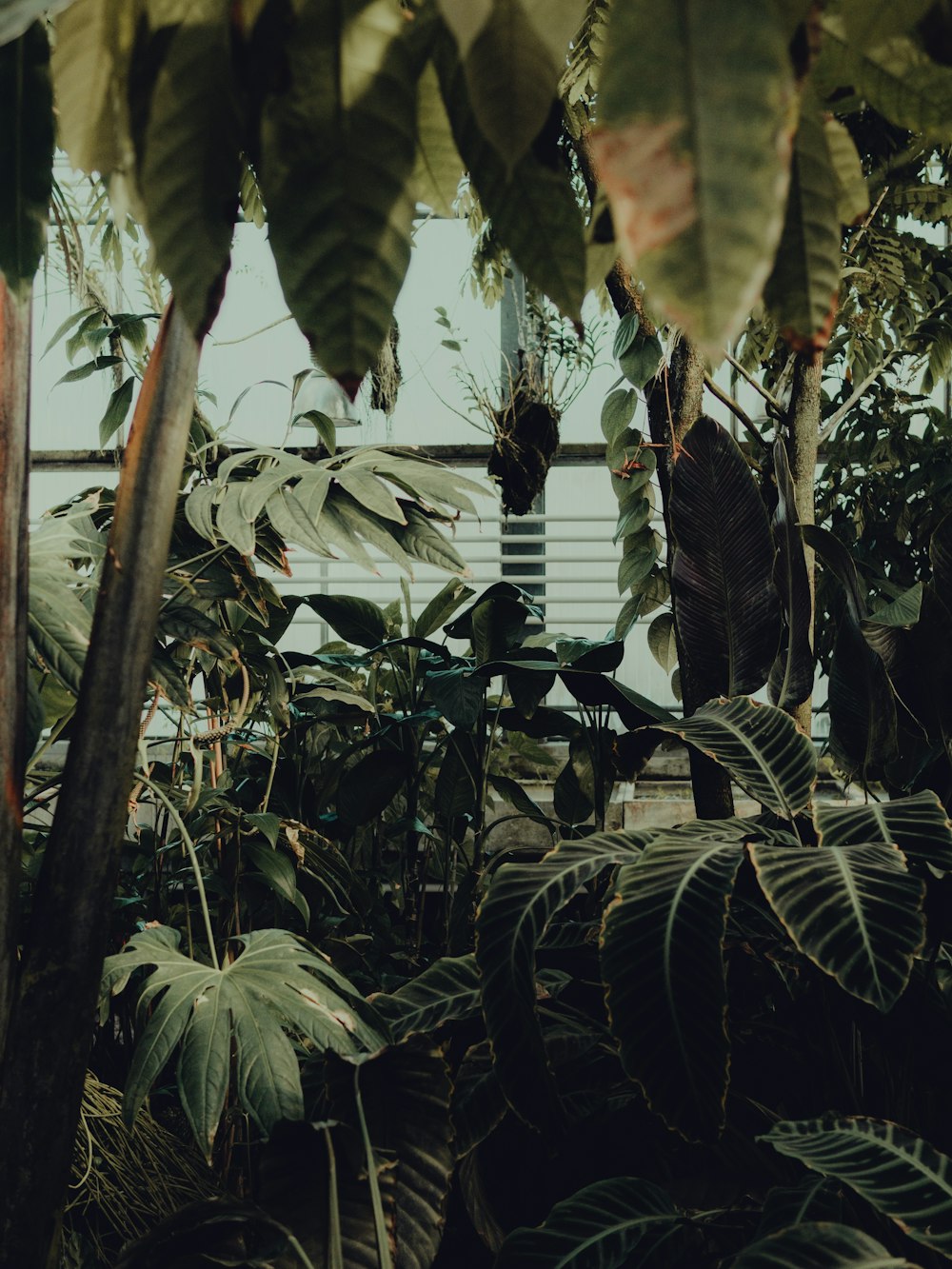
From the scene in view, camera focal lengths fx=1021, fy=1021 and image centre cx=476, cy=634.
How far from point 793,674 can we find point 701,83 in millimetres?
1547

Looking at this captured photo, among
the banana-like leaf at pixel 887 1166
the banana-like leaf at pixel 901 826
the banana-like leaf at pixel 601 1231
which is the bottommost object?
the banana-like leaf at pixel 601 1231

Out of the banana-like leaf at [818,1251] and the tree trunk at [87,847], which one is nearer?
the tree trunk at [87,847]

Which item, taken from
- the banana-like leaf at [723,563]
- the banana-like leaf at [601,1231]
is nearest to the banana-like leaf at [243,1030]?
the banana-like leaf at [601,1231]

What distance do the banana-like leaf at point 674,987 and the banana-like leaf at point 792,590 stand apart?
25.6 inches

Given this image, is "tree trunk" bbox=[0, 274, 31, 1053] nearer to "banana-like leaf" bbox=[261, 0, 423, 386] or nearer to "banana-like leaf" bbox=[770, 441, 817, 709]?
"banana-like leaf" bbox=[261, 0, 423, 386]

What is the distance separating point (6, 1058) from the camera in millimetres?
624

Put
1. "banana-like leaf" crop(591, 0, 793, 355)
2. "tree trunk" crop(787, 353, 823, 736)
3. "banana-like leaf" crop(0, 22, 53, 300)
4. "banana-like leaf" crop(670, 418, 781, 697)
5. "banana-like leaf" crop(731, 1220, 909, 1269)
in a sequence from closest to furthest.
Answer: "banana-like leaf" crop(591, 0, 793, 355) → "banana-like leaf" crop(0, 22, 53, 300) → "banana-like leaf" crop(731, 1220, 909, 1269) → "banana-like leaf" crop(670, 418, 781, 697) → "tree trunk" crop(787, 353, 823, 736)

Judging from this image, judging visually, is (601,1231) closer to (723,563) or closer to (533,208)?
(723,563)

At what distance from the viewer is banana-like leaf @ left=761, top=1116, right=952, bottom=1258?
910mm

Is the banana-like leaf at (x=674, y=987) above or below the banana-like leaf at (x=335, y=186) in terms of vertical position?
below

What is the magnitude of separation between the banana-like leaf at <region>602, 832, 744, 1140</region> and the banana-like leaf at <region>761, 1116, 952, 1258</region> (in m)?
0.13

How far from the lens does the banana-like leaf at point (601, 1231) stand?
3.40 feet

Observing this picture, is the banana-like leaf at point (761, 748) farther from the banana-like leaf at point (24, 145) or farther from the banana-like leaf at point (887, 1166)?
the banana-like leaf at point (24, 145)

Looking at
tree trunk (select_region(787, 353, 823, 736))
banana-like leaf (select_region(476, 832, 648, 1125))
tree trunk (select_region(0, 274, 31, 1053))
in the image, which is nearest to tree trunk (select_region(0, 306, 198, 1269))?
tree trunk (select_region(0, 274, 31, 1053))
